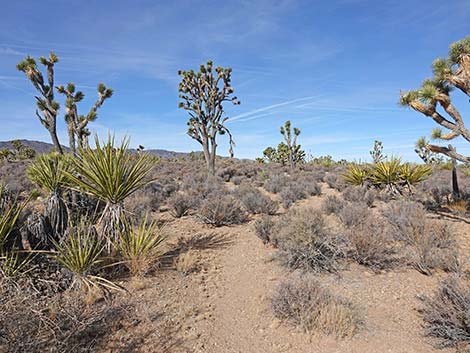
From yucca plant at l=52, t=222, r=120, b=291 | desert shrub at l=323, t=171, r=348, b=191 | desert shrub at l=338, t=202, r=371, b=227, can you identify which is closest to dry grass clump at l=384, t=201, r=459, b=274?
desert shrub at l=338, t=202, r=371, b=227

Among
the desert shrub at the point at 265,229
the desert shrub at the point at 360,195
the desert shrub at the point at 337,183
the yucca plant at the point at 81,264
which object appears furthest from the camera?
the desert shrub at the point at 337,183

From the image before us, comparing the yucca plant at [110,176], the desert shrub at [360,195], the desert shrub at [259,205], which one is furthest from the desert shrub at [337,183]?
the yucca plant at [110,176]

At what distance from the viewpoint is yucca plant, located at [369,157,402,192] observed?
10.2 metres

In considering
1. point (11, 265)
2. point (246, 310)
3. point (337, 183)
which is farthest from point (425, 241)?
point (337, 183)

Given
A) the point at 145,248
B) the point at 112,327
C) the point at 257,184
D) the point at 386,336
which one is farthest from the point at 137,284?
the point at 257,184

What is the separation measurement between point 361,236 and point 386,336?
2093 millimetres

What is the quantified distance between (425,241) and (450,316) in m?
2.27

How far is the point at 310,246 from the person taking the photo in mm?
4887

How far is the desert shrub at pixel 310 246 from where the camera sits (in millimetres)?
4820

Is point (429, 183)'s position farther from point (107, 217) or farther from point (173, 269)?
point (107, 217)

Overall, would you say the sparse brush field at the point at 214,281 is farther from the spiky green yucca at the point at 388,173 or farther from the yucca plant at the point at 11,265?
the spiky green yucca at the point at 388,173

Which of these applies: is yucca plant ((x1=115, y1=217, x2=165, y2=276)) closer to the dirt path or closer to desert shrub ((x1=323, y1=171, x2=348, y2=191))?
the dirt path

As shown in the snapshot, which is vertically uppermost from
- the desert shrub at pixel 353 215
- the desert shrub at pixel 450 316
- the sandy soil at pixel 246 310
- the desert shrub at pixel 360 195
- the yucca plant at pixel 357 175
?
the yucca plant at pixel 357 175

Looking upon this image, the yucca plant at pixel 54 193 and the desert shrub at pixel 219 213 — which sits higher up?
the yucca plant at pixel 54 193
